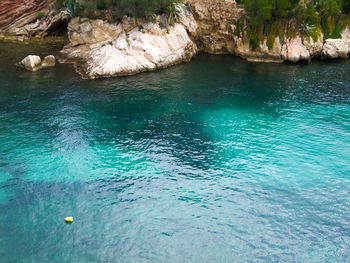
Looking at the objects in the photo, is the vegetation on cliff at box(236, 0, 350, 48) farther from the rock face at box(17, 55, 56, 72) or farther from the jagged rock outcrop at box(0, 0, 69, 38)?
the jagged rock outcrop at box(0, 0, 69, 38)

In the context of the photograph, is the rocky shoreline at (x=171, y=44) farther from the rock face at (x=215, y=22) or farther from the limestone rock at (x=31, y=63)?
the limestone rock at (x=31, y=63)

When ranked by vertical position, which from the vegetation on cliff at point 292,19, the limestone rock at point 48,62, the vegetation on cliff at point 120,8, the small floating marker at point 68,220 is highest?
the vegetation on cliff at point 120,8

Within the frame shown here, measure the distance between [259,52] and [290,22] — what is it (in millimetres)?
6663

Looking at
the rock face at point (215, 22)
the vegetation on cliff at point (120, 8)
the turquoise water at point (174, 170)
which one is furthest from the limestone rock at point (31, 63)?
the rock face at point (215, 22)

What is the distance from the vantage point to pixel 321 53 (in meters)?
54.8

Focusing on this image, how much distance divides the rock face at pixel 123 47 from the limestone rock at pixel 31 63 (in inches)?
158

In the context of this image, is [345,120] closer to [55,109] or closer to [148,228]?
[148,228]

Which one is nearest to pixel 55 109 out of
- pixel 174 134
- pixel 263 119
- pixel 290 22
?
pixel 174 134

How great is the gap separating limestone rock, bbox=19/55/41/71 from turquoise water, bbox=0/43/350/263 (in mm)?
3366

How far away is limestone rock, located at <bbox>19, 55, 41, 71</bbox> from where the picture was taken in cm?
4947

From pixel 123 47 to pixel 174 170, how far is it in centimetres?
2793

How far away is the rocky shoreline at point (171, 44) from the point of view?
4941cm

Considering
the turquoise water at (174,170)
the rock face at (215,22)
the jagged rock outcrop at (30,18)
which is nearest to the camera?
the turquoise water at (174,170)

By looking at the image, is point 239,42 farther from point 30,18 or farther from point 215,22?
point 30,18
